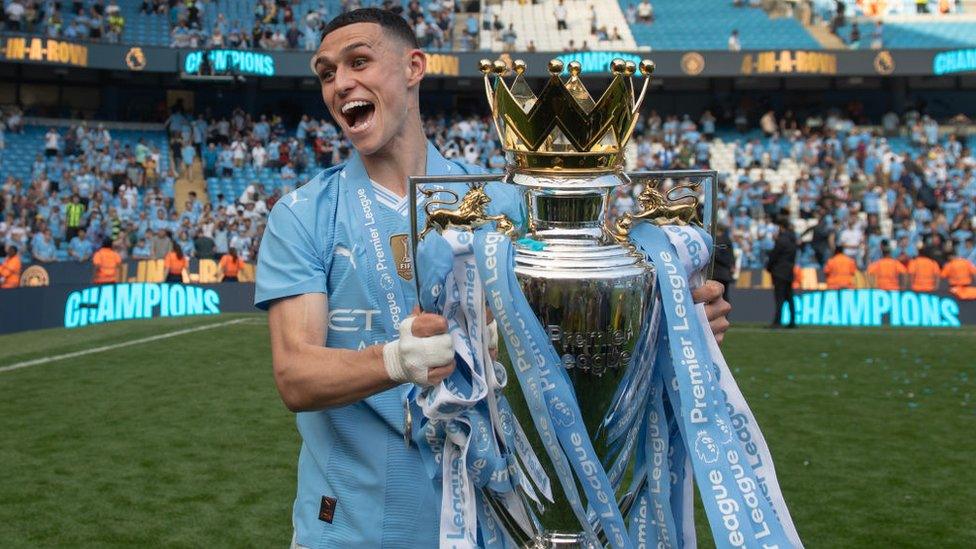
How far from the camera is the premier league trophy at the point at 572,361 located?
238 centimetres

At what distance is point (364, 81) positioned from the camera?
2.98 meters

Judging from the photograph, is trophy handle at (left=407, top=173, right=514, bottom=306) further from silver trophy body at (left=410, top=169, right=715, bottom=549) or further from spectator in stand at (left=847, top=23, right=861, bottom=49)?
spectator in stand at (left=847, top=23, right=861, bottom=49)

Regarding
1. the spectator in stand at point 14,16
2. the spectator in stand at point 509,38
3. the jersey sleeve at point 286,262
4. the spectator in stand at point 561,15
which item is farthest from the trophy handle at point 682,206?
the spectator in stand at point 561,15

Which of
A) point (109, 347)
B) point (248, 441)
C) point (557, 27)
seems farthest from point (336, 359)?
point (557, 27)

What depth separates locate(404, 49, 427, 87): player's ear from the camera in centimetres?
312

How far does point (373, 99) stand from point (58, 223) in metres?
21.0

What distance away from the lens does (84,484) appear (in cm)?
810

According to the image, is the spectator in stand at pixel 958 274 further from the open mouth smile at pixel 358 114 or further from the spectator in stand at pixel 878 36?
the open mouth smile at pixel 358 114

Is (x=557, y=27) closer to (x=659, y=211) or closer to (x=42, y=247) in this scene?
(x=42, y=247)

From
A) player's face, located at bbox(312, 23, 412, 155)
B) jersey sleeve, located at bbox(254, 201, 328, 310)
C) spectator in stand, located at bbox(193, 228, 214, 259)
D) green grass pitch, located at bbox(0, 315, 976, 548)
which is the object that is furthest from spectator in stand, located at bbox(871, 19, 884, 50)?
jersey sleeve, located at bbox(254, 201, 328, 310)

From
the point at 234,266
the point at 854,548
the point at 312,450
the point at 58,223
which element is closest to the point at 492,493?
the point at 312,450

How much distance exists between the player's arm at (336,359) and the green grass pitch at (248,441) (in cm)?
423

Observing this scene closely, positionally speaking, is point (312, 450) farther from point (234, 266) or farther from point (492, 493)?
point (234, 266)

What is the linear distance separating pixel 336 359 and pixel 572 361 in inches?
20.7
